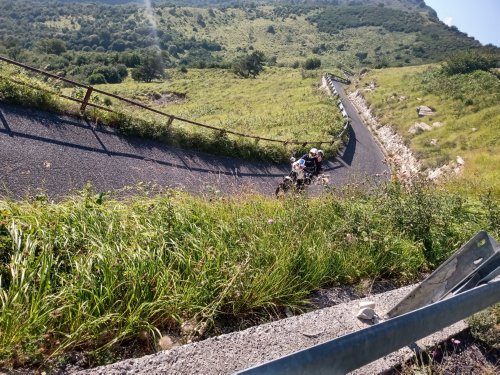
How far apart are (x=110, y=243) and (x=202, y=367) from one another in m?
1.76

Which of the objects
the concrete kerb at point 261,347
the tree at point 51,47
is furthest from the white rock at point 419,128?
the tree at point 51,47

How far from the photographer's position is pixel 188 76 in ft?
245

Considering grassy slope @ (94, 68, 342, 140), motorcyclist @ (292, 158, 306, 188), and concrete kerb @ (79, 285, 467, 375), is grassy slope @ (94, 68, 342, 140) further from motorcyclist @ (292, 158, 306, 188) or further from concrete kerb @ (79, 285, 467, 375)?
concrete kerb @ (79, 285, 467, 375)

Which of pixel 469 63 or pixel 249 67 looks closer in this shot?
pixel 469 63

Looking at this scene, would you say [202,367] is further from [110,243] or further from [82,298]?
[110,243]

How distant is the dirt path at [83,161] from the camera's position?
27.9ft

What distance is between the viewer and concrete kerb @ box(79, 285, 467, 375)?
2574 millimetres

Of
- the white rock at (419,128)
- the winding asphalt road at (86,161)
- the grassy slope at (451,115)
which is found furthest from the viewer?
the white rock at (419,128)

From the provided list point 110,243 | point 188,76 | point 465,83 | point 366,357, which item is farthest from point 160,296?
point 188,76

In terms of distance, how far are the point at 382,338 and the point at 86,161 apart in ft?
31.8

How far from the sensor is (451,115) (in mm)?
32469

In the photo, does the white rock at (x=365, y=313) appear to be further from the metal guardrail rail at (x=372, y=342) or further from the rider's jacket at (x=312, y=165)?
the rider's jacket at (x=312, y=165)

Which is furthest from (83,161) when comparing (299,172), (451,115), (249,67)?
(249,67)

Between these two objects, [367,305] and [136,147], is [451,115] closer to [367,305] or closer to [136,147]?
[136,147]
